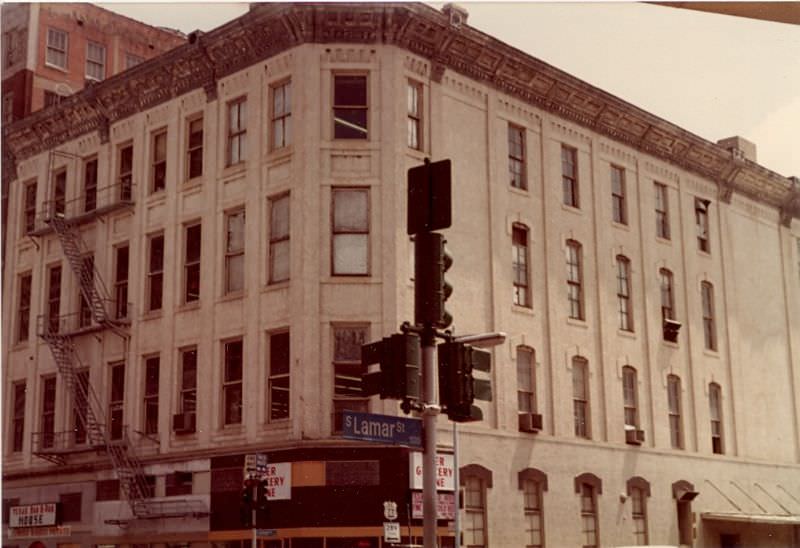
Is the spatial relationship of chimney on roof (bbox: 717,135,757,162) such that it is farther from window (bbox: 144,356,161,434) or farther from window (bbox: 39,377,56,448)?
window (bbox: 39,377,56,448)

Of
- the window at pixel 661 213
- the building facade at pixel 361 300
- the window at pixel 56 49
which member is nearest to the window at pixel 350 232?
the building facade at pixel 361 300

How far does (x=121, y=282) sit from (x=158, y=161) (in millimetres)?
3200

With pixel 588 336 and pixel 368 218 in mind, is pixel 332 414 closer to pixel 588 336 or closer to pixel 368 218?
pixel 368 218

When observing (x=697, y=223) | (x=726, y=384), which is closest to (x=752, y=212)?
(x=697, y=223)

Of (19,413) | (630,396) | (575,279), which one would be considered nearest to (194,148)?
(19,413)

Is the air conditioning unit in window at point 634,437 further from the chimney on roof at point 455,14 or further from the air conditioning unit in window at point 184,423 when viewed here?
the chimney on roof at point 455,14

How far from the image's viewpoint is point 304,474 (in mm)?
24719

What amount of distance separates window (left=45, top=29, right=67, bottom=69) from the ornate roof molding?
1671 millimetres

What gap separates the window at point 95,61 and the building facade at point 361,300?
0.62 metres

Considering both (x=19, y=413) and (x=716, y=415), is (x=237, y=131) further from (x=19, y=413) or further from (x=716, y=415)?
(x=716, y=415)

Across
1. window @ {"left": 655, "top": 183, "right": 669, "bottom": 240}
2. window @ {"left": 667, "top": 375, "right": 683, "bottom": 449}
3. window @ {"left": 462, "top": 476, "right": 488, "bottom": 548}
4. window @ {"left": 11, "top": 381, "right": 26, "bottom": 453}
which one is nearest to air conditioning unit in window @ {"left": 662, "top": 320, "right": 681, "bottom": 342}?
window @ {"left": 667, "top": 375, "right": 683, "bottom": 449}

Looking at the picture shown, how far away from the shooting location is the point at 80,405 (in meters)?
28.4

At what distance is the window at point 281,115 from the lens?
2691 cm

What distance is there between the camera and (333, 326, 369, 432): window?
25141mm
